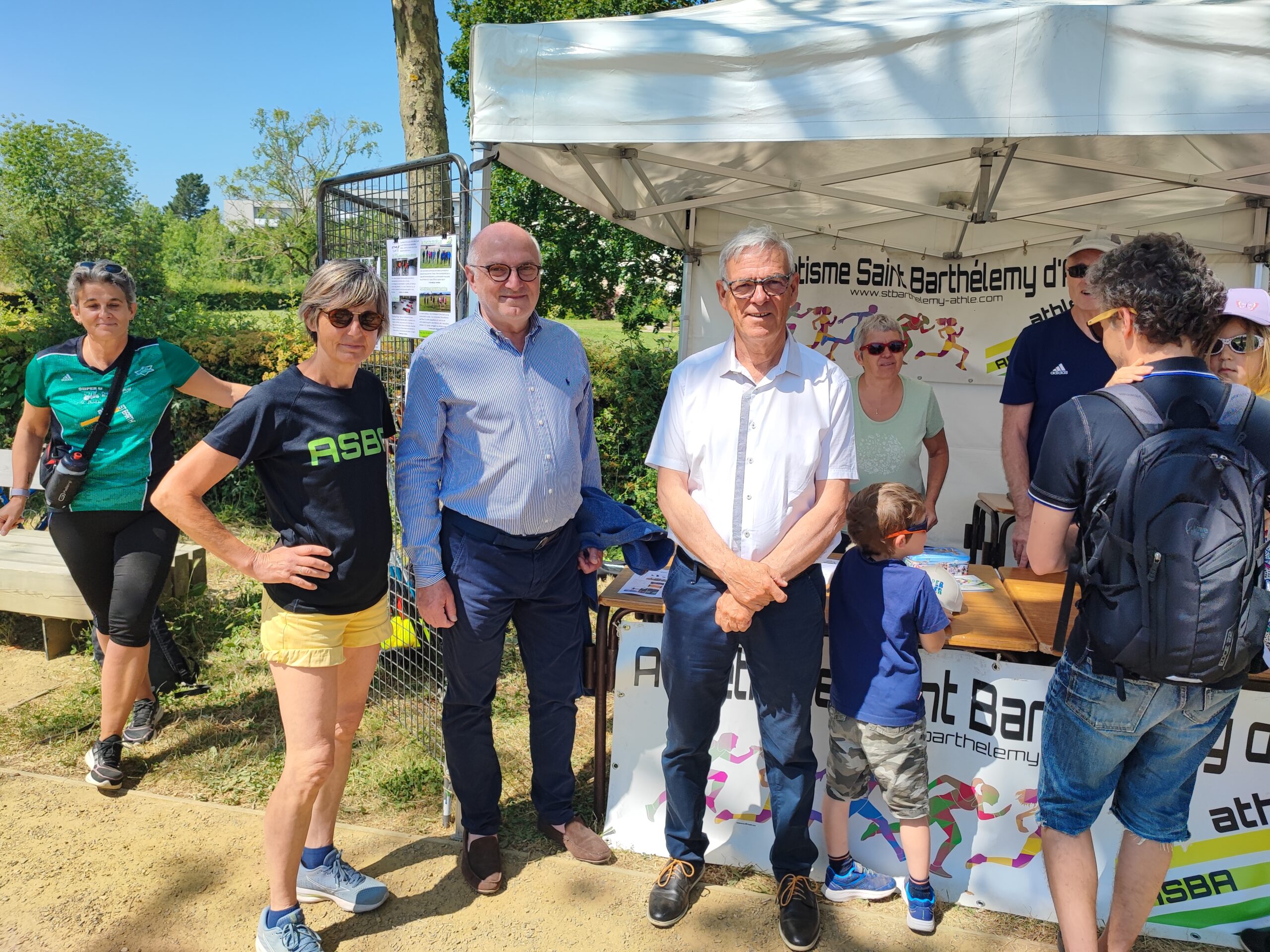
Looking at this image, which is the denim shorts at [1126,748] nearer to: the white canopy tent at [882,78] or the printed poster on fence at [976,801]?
the printed poster on fence at [976,801]

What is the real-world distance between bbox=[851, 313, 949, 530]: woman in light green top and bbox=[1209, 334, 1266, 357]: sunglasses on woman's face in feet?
4.39

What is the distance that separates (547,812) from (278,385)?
1604mm

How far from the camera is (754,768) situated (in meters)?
2.64

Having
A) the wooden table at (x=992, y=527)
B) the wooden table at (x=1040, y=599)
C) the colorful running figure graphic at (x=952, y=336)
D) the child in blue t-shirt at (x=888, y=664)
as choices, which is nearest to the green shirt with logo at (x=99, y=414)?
the child in blue t-shirt at (x=888, y=664)

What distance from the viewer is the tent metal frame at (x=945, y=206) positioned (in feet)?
11.7

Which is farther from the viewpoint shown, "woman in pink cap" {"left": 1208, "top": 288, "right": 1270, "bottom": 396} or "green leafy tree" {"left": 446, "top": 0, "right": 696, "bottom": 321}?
"green leafy tree" {"left": 446, "top": 0, "right": 696, "bottom": 321}

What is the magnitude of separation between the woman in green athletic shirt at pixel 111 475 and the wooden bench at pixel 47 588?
779 mm

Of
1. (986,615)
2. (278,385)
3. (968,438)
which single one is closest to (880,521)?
(986,615)

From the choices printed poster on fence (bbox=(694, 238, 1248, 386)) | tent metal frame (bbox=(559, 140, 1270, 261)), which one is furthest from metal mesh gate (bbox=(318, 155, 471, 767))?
printed poster on fence (bbox=(694, 238, 1248, 386))

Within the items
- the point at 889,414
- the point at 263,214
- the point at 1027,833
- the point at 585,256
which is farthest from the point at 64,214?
the point at 263,214

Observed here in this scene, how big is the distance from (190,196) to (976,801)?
459ft

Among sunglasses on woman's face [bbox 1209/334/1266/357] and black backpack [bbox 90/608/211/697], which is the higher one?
sunglasses on woman's face [bbox 1209/334/1266/357]

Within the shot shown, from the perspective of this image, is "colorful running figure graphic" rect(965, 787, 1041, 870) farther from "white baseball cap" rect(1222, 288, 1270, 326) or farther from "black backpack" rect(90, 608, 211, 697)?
"black backpack" rect(90, 608, 211, 697)

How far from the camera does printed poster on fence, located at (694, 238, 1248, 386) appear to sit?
17.3ft
